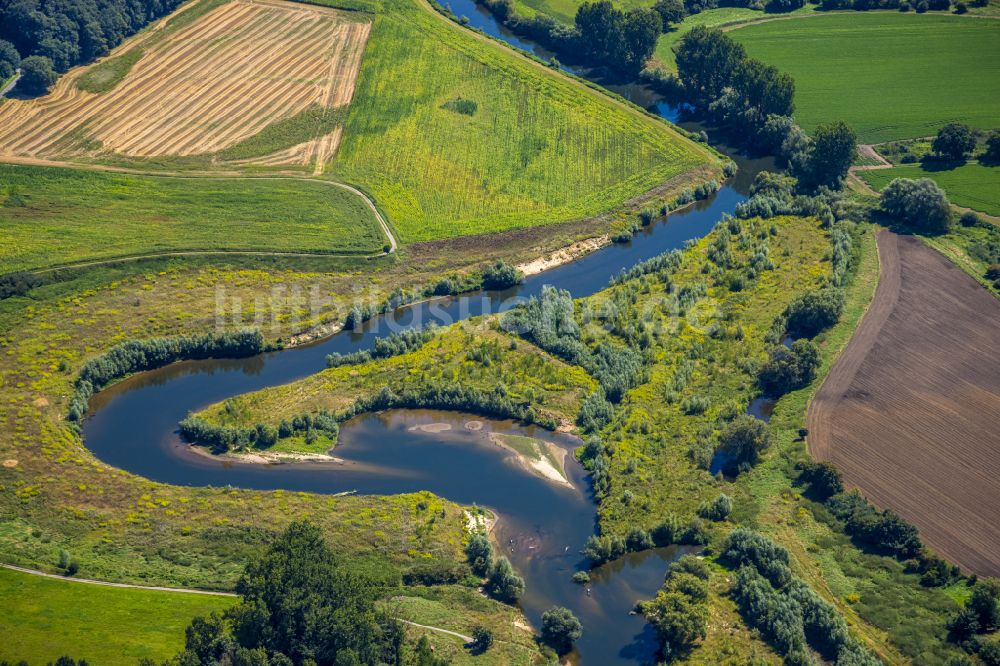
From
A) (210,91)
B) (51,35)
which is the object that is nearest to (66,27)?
(51,35)

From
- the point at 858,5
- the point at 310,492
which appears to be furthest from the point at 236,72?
the point at 858,5

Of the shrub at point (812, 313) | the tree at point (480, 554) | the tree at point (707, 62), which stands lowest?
the tree at point (480, 554)

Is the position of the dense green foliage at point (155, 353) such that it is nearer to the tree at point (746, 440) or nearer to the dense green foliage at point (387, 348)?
the dense green foliage at point (387, 348)

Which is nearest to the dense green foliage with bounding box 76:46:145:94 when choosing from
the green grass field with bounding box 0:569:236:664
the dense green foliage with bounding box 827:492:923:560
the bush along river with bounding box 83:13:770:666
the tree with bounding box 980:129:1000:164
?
the bush along river with bounding box 83:13:770:666

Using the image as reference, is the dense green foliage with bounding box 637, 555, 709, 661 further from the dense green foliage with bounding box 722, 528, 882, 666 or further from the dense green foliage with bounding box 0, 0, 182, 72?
the dense green foliage with bounding box 0, 0, 182, 72

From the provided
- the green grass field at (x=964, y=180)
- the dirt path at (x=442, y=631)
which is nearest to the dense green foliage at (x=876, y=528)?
the dirt path at (x=442, y=631)

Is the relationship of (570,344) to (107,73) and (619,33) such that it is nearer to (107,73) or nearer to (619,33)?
(619,33)
